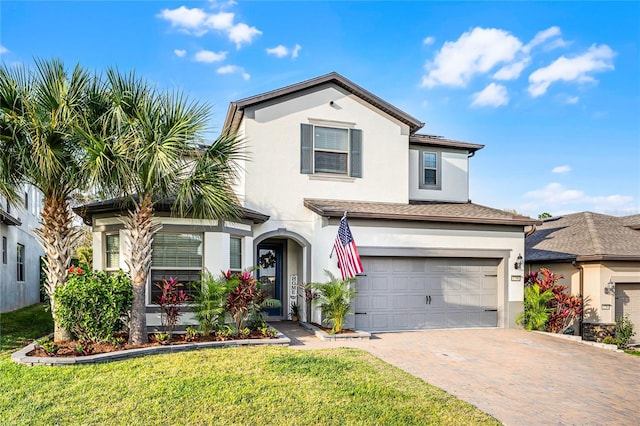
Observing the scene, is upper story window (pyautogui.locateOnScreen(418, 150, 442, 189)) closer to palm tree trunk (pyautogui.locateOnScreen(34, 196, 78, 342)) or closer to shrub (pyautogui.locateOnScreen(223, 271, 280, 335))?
shrub (pyautogui.locateOnScreen(223, 271, 280, 335))

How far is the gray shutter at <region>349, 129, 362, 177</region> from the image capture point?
1363 centimetres

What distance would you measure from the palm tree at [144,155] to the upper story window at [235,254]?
1.97m

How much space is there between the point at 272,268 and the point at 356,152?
185 inches

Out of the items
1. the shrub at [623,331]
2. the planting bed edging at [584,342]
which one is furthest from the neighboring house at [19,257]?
the shrub at [623,331]

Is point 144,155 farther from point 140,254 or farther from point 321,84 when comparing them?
point 321,84

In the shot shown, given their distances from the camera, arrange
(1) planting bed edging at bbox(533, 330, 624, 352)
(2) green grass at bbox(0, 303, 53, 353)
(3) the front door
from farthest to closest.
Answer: (3) the front door < (1) planting bed edging at bbox(533, 330, 624, 352) < (2) green grass at bbox(0, 303, 53, 353)

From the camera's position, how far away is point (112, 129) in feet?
28.8

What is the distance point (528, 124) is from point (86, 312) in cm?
1688

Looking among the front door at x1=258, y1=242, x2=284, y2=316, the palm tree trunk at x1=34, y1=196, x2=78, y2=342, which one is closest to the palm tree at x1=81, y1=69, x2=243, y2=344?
Answer: the palm tree trunk at x1=34, y1=196, x2=78, y2=342

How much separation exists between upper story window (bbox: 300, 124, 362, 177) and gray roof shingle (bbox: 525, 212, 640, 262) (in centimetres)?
765

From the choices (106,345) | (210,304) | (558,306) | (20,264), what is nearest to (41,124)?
(106,345)

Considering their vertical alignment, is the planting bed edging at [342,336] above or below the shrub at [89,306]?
below

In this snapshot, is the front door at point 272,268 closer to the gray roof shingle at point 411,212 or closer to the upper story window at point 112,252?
the gray roof shingle at point 411,212

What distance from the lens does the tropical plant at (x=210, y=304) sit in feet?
32.1
